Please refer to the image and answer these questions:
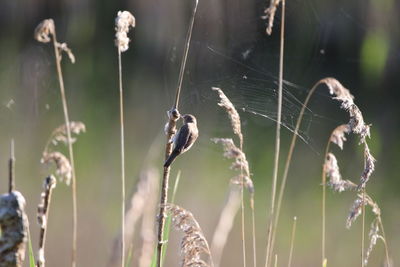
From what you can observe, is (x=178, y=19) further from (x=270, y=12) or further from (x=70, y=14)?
(x=270, y=12)

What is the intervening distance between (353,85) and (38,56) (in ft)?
14.1

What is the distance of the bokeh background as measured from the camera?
3451 millimetres

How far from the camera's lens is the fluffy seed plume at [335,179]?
142 cm

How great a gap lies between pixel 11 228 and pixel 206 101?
2.03 metres

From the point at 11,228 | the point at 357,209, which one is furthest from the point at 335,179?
the point at 11,228

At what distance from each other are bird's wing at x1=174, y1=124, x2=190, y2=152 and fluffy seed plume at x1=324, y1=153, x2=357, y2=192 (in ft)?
1.21

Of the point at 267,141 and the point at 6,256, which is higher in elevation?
the point at 267,141

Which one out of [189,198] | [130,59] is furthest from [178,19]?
[189,198]

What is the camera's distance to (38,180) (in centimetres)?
498

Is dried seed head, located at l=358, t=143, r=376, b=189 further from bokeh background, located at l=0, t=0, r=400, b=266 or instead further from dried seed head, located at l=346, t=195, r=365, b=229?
bokeh background, located at l=0, t=0, r=400, b=266

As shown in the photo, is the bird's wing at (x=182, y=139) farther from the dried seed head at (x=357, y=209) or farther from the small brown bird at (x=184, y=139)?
the dried seed head at (x=357, y=209)

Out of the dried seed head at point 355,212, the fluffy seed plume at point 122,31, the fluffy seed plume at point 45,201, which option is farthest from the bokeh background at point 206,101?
the fluffy seed plume at point 45,201

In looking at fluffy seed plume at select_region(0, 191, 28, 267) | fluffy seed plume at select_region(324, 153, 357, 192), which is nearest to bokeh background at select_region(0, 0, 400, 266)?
fluffy seed plume at select_region(324, 153, 357, 192)

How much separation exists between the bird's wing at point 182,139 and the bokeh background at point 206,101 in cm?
64
